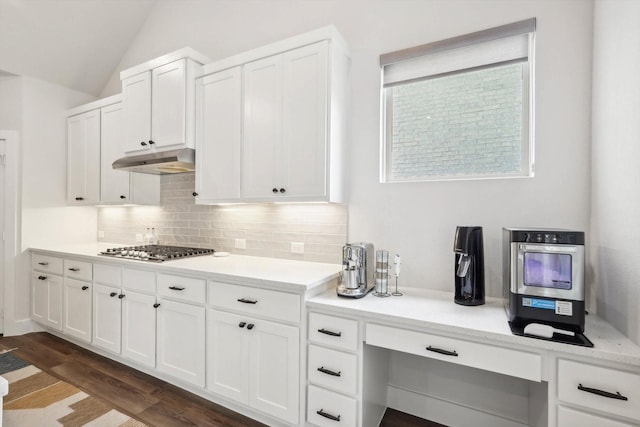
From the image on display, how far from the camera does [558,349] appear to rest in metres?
1.27

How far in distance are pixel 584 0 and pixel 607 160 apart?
36.3 inches

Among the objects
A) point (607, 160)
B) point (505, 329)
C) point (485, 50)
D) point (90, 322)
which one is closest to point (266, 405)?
point (505, 329)

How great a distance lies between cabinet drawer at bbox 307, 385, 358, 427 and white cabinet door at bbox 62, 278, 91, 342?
2.35 meters

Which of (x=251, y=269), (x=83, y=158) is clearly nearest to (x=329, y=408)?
(x=251, y=269)

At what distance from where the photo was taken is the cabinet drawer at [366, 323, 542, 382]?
132 centimetres

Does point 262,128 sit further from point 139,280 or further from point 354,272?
point 139,280

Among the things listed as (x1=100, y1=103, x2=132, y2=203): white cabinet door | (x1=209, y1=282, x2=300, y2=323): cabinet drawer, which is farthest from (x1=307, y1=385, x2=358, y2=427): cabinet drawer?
(x1=100, y1=103, x2=132, y2=203): white cabinet door

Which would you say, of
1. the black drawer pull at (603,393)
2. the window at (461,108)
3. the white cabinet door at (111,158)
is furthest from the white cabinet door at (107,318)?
the black drawer pull at (603,393)

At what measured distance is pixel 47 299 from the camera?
3.28 meters

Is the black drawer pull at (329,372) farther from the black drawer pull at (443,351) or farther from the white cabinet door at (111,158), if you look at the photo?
the white cabinet door at (111,158)

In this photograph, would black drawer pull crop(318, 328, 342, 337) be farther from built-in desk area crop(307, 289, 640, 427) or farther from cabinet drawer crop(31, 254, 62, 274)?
cabinet drawer crop(31, 254, 62, 274)

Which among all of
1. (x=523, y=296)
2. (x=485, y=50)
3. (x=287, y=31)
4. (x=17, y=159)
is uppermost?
(x=287, y=31)

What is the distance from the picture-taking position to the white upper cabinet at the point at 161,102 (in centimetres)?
264

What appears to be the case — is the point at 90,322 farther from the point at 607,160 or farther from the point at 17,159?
the point at 607,160
